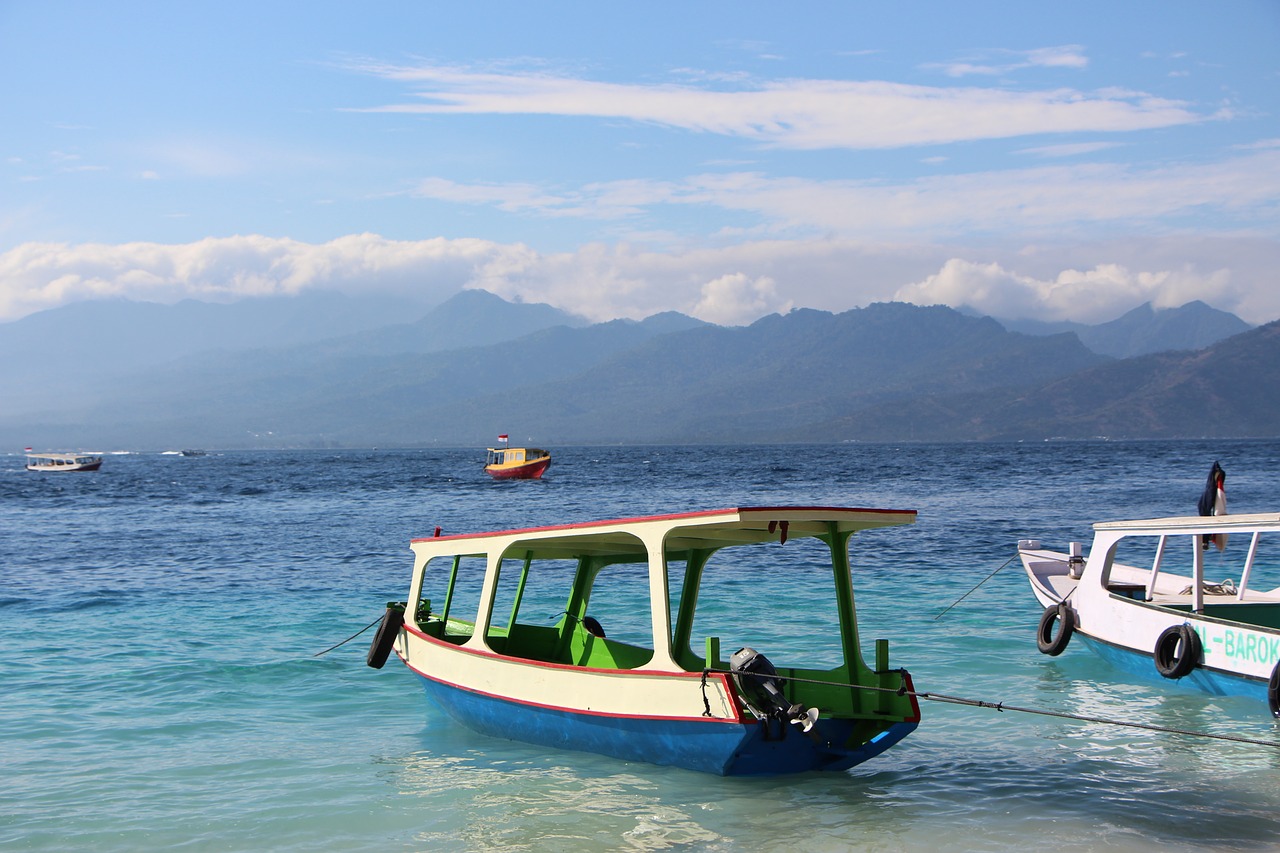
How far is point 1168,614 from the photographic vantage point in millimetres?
16016

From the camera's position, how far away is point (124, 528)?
49906mm

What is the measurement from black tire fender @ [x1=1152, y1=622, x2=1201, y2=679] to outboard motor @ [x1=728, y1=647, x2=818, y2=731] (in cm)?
651

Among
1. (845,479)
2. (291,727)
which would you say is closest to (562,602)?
(291,727)

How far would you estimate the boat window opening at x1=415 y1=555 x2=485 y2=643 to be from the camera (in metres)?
16.7

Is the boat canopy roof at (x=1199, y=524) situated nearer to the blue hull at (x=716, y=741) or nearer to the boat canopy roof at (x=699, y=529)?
the boat canopy roof at (x=699, y=529)

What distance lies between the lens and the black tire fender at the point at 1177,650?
15180mm

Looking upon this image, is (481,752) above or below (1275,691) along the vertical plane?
below

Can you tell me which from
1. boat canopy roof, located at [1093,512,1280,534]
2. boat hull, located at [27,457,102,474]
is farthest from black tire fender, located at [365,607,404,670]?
boat hull, located at [27,457,102,474]

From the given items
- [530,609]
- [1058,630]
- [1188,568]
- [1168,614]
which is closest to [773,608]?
[530,609]

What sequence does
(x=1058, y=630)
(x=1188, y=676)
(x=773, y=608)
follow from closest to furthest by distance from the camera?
(x=1188, y=676) → (x=1058, y=630) → (x=773, y=608)

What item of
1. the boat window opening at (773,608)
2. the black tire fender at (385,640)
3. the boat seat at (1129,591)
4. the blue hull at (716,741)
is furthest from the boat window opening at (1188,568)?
the black tire fender at (385,640)

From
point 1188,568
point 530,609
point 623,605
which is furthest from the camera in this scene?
point 1188,568

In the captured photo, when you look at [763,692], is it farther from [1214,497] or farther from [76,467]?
[76,467]

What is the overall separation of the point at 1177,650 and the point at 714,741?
285 inches
